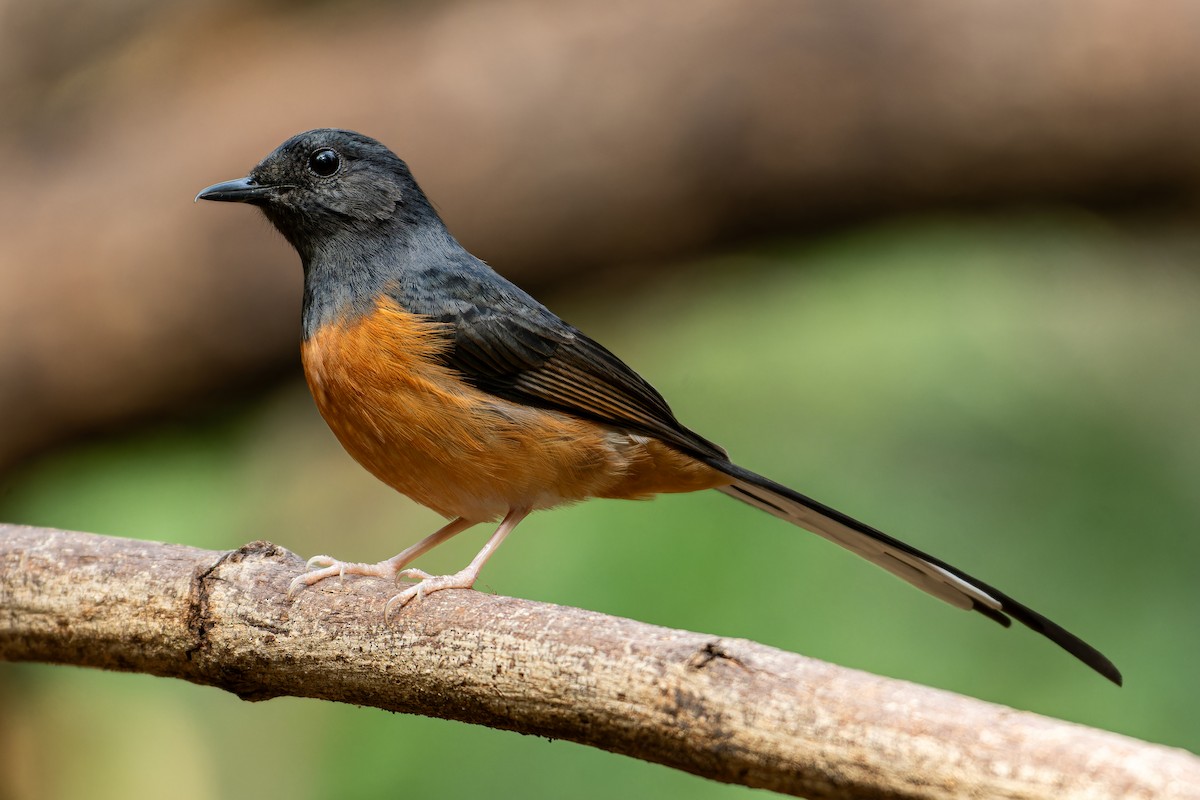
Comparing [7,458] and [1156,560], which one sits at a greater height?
[1156,560]

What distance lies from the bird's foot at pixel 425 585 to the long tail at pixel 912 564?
0.94 m

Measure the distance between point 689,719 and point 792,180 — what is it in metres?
5.26

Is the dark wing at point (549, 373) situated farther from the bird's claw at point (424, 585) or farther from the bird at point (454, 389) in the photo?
the bird's claw at point (424, 585)

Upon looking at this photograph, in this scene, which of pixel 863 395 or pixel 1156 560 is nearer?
pixel 1156 560

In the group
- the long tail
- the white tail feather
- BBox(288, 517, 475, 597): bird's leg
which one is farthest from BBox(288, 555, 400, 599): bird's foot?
the white tail feather

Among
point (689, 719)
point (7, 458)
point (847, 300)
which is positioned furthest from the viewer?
point (7, 458)

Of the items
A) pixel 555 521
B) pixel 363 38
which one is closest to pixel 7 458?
pixel 363 38

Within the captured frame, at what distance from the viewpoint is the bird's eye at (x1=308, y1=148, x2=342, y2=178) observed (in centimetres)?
437

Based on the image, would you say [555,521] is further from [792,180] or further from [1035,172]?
[1035,172]

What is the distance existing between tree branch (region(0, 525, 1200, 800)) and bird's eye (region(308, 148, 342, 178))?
1.46m

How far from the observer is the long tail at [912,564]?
3451 mm

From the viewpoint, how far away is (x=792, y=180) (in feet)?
24.6

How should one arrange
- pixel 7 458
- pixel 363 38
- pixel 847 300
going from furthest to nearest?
1. pixel 363 38
2. pixel 7 458
3. pixel 847 300

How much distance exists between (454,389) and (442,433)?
0.16 meters
